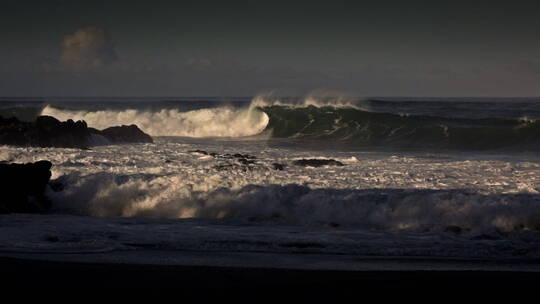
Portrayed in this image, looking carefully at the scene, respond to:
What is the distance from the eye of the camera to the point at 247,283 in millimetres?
5320

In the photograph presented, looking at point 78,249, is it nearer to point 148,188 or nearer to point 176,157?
point 148,188

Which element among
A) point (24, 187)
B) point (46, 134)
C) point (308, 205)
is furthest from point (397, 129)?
point (24, 187)

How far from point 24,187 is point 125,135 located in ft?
34.0

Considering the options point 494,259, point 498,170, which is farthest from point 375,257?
point 498,170

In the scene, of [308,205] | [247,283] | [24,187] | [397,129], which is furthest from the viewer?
[397,129]

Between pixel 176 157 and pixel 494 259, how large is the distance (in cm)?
947

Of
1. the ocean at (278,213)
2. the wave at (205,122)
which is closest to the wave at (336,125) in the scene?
the wave at (205,122)

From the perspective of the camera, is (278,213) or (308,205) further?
(308,205)

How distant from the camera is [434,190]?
977 centimetres

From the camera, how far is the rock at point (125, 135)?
19219 millimetres

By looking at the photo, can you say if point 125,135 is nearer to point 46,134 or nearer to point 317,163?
point 46,134

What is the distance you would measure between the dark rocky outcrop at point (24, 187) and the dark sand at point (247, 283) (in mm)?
3087

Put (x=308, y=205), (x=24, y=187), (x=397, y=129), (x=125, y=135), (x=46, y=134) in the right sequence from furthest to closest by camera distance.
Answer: (x=397, y=129)
(x=125, y=135)
(x=46, y=134)
(x=24, y=187)
(x=308, y=205)

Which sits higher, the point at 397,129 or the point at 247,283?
the point at 397,129
